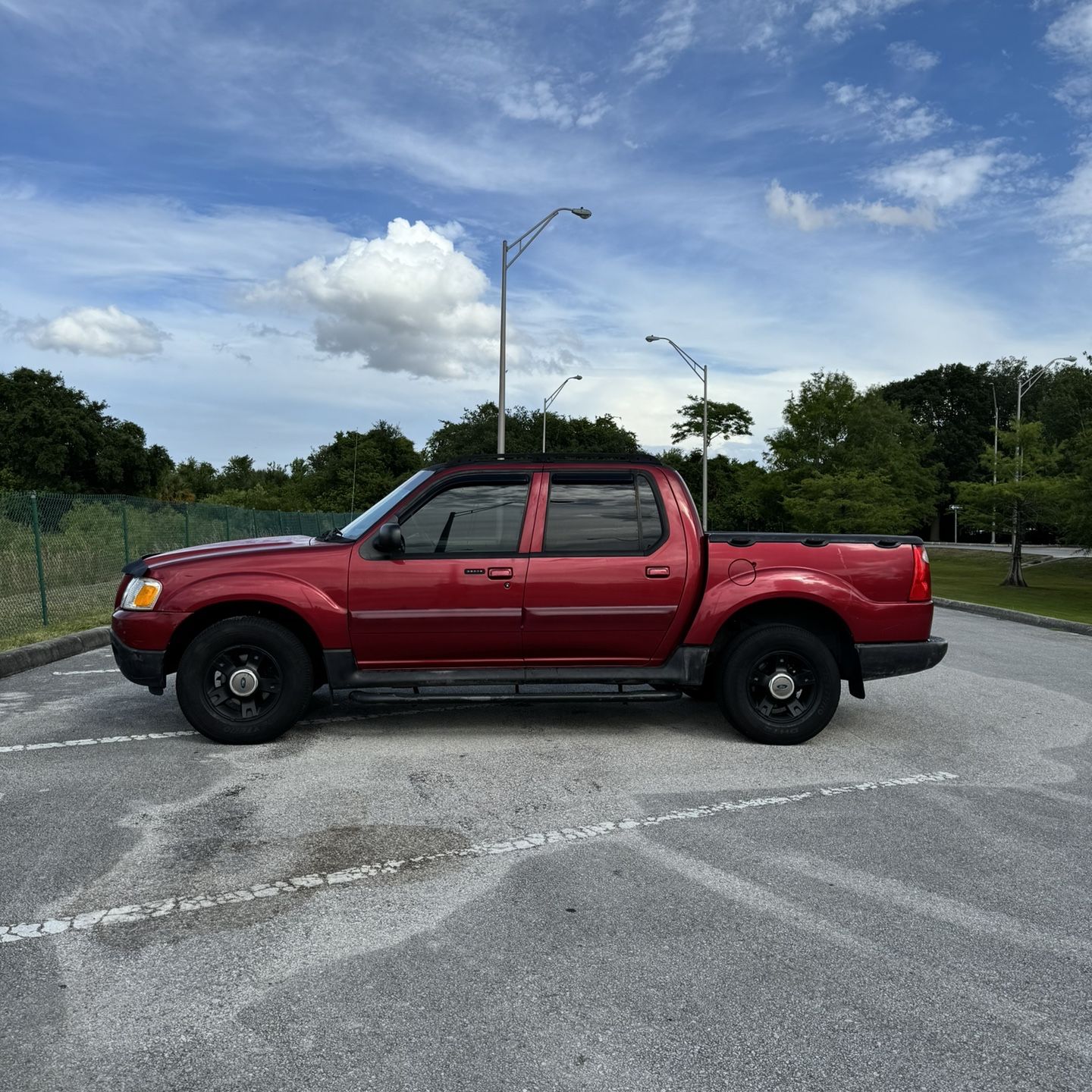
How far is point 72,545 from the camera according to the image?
611 inches

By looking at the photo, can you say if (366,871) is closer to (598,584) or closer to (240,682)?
(240,682)

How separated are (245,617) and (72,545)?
418 inches

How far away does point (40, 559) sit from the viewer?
13.0 meters

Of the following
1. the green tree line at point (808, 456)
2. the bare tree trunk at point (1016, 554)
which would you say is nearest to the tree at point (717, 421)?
the green tree line at point (808, 456)

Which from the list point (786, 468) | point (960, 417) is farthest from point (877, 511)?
point (960, 417)

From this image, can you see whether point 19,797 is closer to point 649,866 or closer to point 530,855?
point 530,855

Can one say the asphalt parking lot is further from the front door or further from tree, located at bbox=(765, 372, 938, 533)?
tree, located at bbox=(765, 372, 938, 533)

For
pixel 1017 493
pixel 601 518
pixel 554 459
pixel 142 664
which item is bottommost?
pixel 142 664

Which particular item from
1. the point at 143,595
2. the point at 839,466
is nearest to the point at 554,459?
the point at 143,595

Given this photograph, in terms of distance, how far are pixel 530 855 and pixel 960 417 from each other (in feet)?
257

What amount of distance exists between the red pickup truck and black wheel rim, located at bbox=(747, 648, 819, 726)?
11 millimetres

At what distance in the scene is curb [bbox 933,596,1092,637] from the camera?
52.0ft

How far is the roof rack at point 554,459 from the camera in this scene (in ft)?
22.2

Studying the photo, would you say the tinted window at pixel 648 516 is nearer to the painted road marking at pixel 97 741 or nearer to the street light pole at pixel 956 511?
the painted road marking at pixel 97 741
